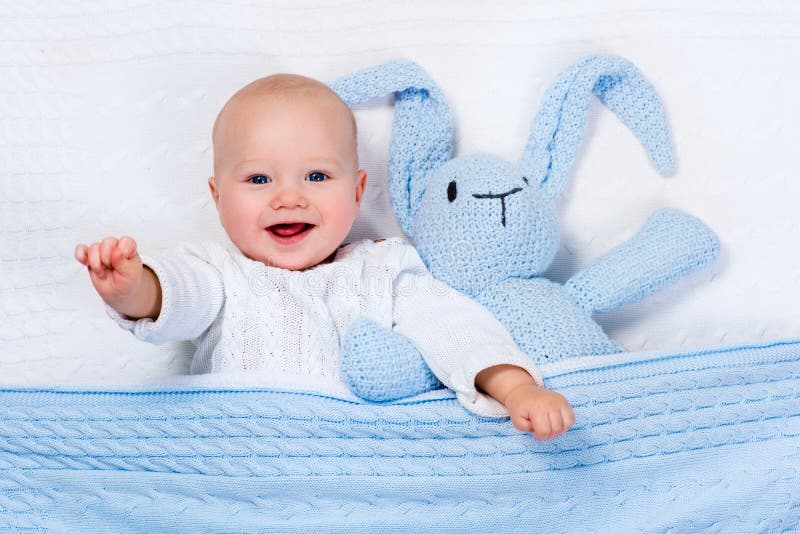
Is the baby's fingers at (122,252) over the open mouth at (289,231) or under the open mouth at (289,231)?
under

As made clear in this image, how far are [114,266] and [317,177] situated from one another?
0.37 meters

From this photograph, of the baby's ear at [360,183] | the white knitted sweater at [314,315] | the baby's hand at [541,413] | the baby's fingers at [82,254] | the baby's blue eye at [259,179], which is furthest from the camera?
the baby's ear at [360,183]

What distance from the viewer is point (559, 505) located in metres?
1.04

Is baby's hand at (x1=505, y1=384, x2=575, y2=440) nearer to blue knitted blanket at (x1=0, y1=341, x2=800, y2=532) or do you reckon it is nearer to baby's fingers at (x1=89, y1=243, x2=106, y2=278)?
blue knitted blanket at (x1=0, y1=341, x2=800, y2=532)

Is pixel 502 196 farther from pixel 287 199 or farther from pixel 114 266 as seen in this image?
pixel 114 266

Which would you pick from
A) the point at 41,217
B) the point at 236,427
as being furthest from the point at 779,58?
the point at 41,217

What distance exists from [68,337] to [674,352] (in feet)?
2.75

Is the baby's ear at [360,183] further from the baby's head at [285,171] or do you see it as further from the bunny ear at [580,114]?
the bunny ear at [580,114]

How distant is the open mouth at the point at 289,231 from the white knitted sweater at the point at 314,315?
0.04m

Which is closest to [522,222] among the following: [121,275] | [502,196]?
[502,196]

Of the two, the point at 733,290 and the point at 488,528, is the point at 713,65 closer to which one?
the point at 733,290

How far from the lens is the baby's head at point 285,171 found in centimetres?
116

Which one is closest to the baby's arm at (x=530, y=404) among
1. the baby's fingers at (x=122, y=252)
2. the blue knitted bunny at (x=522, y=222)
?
the blue knitted bunny at (x=522, y=222)

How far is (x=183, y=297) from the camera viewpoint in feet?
3.48
